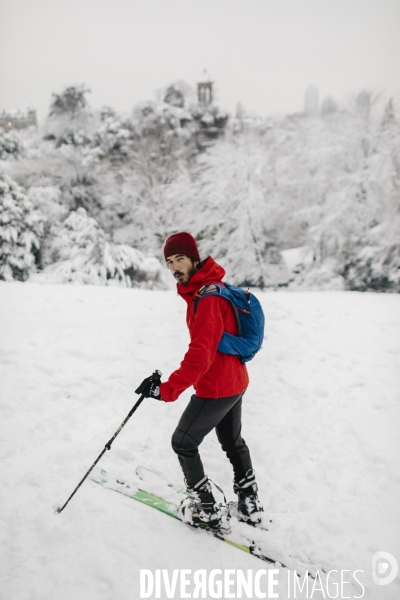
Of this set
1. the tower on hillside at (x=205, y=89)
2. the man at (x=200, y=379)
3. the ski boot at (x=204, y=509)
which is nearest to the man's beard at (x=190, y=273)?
the man at (x=200, y=379)

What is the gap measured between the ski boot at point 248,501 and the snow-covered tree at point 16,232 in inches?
513

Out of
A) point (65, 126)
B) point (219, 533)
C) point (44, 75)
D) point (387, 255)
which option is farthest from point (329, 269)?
point (44, 75)

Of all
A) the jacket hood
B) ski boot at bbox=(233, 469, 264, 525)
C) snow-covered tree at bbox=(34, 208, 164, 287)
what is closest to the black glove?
the jacket hood

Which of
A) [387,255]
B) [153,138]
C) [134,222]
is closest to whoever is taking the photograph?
[387,255]

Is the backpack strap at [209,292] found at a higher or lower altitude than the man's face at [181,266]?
lower

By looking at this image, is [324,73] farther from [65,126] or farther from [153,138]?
[65,126]

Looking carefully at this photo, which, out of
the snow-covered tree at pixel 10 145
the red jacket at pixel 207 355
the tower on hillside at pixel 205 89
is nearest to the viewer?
the red jacket at pixel 207 355

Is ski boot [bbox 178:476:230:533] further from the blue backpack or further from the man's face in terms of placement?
the man's face

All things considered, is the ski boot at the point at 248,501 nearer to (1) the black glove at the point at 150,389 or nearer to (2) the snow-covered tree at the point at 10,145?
(1) the black glove at the point at 150,389

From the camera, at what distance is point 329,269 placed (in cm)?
1803

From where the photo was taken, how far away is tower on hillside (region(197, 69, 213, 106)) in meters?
34.0

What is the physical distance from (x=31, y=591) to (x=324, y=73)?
3046 cm

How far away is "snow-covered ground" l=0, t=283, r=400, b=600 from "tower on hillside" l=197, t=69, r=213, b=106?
3402 centimetres

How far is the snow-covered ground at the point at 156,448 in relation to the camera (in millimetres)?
2125
